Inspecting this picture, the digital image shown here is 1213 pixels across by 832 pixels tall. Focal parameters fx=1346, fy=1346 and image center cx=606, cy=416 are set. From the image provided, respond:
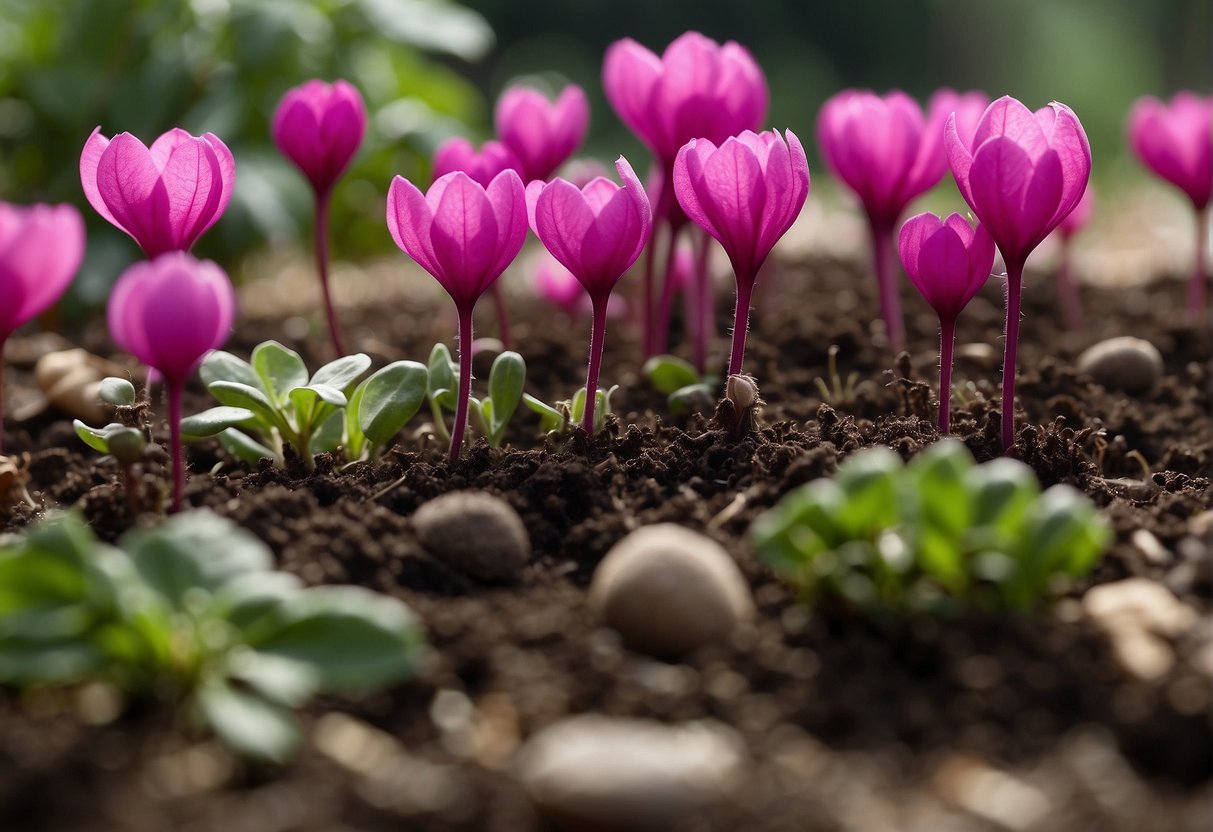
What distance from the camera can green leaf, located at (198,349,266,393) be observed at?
2080 millimetres

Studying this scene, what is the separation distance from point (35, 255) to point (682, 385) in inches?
46.6

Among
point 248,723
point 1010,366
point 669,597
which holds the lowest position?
point 248,723

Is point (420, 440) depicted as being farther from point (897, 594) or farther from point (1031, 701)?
point (1031, 701)

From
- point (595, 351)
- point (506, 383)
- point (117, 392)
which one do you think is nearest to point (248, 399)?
point (117, 392)

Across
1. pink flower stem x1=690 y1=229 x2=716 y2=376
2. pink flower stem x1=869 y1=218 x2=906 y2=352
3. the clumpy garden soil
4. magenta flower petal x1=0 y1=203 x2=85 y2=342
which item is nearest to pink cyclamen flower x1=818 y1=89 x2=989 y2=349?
pink flower stem x1=869 y1=218 x2=906 y2=352

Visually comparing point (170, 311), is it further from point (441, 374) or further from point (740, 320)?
point (740, 320)

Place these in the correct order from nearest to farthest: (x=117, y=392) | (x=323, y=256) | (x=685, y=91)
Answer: (x=117, y=392) → (x=685, y=91) → (x=323, y=256)

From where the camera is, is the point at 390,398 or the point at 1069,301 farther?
the point at 1069,301

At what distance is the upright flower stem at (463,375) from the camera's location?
194cm

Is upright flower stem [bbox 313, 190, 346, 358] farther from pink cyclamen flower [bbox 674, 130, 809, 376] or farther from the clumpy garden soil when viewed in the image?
pink cyclamen flower [bbox 674, 130, 809, 376]

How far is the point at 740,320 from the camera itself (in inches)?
79.7

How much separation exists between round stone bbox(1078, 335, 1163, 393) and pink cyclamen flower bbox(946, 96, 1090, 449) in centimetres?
91

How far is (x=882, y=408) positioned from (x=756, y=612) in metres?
1.01

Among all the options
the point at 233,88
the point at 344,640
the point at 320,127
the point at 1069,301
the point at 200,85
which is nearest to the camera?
the point at 344,640
